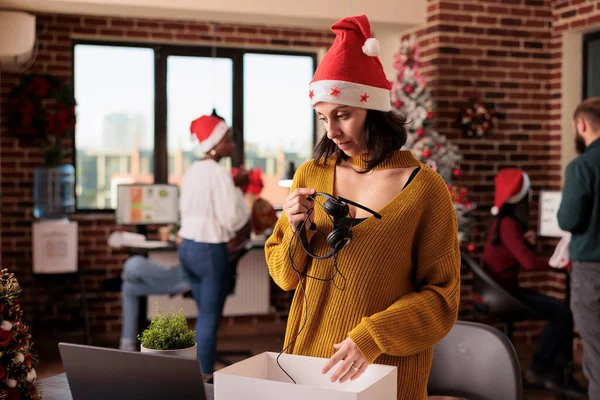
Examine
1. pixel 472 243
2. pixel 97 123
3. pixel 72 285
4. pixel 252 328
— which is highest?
pixel 97 123

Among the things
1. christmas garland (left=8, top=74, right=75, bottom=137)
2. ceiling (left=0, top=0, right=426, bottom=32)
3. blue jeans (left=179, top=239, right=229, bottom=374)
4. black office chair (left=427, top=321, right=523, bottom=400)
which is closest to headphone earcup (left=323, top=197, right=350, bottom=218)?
black office chair (left=427, top=321, right=523, bottom=400)

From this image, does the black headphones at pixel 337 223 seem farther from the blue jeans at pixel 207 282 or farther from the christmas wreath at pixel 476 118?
the christmas wreath at pixel 476 118

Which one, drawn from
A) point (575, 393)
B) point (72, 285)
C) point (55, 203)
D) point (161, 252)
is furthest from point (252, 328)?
point (575, 393)

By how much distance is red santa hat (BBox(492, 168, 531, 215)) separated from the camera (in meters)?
4.66

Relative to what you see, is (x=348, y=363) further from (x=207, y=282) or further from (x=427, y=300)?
(x=207, y=282)

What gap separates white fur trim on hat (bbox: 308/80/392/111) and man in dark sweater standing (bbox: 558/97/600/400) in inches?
84.8

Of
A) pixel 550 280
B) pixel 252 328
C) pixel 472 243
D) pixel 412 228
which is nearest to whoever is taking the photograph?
pixel 412 228

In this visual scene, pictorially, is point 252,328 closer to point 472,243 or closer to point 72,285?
point 72,285

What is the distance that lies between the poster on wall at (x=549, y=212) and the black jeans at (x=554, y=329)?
814mm

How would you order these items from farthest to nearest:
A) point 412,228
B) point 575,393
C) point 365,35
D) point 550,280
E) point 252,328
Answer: point 252,328 → point 550,280 → point 575,393 → point 365,35 → point 412,228

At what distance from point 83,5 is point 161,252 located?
217 centimetres

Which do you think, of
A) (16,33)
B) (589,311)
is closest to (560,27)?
(589,311)

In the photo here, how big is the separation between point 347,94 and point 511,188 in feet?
10.2

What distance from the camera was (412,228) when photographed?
5.70ft
